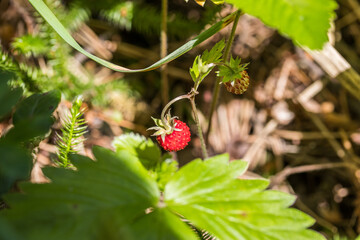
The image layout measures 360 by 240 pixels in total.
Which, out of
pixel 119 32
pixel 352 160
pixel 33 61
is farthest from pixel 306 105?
pixel 33 61

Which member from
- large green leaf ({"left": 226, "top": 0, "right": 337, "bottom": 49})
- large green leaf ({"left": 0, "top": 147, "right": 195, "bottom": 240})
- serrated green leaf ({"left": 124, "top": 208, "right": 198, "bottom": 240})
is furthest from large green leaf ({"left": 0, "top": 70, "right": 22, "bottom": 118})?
large green leaf ({"left": 226, "top": 0, "right": 337, "bottom": 49})

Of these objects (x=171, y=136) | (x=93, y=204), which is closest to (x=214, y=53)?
(x=171, y=136)

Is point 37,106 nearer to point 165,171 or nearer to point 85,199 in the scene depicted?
point 85,199

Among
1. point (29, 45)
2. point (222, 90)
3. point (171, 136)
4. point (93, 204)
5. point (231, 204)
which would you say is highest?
point (29, 45)

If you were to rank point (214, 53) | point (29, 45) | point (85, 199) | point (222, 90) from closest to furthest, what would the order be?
point (85, 199)
point (214, 53)
point (29, 45)
point (222, 90)

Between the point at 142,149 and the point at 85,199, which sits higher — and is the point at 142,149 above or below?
above

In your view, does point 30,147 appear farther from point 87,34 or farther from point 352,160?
point 352,160
